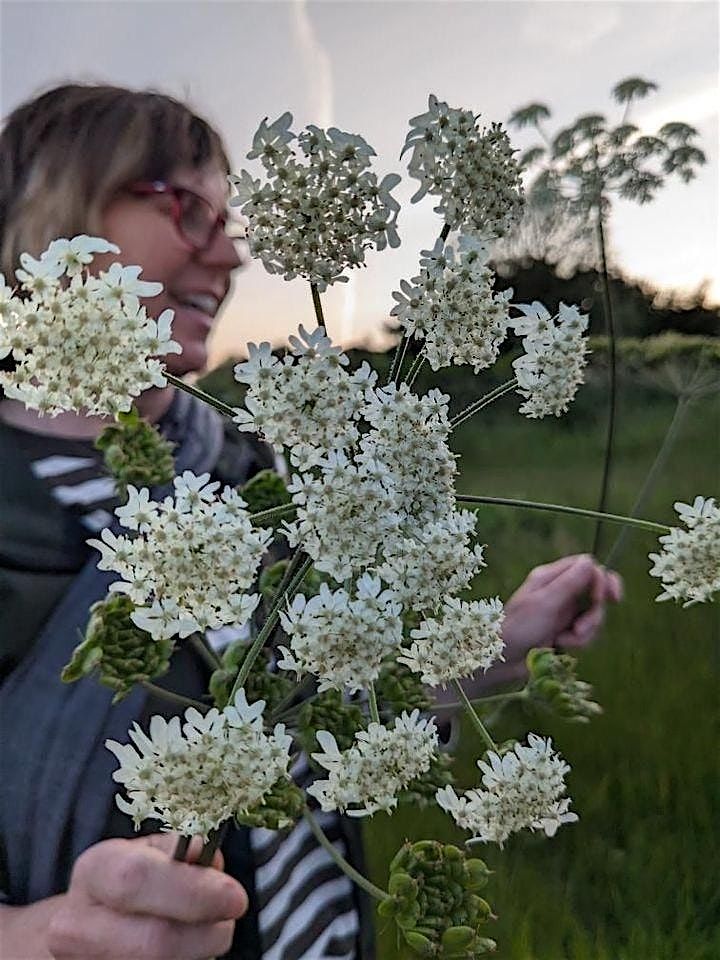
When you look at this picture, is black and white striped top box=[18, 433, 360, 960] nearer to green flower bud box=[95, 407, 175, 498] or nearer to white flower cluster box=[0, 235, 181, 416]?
green flower bud box=[95, 407, 175, 498]

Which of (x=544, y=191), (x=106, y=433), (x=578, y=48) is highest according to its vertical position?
(x=578, y=48)

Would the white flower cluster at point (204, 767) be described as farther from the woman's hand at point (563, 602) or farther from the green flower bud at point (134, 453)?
the woman's hand at point (563, 602)

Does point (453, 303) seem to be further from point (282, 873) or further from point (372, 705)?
point (282, 873)

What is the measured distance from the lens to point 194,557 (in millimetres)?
378

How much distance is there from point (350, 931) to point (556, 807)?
303mm

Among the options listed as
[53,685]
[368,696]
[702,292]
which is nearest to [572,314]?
[368,696]

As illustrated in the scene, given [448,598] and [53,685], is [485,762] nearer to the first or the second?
[448,598]

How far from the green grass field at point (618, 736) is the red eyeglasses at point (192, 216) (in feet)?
0.83

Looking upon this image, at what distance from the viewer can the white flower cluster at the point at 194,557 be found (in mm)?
378

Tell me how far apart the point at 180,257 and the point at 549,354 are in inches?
14.7

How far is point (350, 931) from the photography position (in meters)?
0.70

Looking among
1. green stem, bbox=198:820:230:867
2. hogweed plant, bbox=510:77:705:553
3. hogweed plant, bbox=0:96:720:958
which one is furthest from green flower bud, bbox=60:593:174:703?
hogweed plant, bbox=510:77:705:553

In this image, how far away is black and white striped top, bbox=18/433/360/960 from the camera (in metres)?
0.69

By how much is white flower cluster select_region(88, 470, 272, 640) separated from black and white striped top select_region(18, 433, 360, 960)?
313mm
